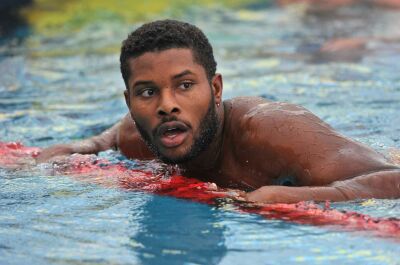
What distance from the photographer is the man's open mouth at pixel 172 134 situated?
13.1 ft

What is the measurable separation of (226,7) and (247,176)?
9.38m

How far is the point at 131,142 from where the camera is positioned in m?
5.30

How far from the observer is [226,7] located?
13.4 metres

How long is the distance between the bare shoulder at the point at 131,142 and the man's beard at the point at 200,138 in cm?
99

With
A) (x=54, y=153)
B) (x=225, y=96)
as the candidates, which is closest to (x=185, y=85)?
(x=54, y=153)

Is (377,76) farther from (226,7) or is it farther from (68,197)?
(226,7)

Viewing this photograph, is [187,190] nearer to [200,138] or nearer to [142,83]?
[200,138]

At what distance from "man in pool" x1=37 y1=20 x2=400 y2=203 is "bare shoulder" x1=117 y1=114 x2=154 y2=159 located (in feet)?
3.03

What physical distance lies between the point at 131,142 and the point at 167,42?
1.36 meters

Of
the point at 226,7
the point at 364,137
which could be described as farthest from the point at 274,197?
the point at 226,7

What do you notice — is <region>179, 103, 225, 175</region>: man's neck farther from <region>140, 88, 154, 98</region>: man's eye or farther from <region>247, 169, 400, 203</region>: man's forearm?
<region>247, 169, 400, 203</region>: man's forearm

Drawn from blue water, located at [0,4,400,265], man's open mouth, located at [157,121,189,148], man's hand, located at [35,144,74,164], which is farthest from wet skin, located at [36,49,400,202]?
man's hand, located at [35,144,74,164]

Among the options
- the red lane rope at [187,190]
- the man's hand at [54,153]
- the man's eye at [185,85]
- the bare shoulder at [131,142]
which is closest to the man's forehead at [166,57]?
the man's eye at [185,85]

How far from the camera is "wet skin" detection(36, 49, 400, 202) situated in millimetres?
3857
